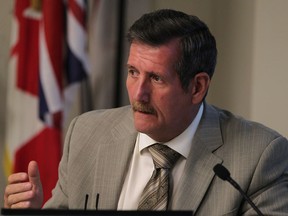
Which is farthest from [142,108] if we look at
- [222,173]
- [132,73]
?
[222,173]

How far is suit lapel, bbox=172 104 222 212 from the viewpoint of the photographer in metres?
2.01

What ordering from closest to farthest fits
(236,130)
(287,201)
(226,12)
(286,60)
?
1. (287,201)
2. (236,130)
3. (286,60)
4. (226,12)

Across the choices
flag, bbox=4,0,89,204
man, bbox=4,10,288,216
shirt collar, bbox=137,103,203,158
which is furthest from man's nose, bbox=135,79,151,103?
flag, bbox=4,0,89,204

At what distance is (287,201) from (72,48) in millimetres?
1580

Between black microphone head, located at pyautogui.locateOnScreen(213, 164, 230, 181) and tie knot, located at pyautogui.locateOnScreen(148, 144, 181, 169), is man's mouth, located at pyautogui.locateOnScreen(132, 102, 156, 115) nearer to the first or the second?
tie knot, located at pyautogui.locateOnScreen(148, 144, 181, 169)

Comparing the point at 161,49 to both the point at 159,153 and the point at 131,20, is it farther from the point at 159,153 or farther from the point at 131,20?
the point at 131,20

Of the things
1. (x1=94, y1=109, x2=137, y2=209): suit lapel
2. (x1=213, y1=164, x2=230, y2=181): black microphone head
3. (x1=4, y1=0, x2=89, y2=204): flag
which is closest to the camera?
(x1=213, y1=164, x2=230, y2=181): black microphone head

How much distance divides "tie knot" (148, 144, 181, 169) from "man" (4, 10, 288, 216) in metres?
0.01

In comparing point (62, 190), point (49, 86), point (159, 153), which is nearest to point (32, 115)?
point (49, 86)

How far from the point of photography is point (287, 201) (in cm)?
198

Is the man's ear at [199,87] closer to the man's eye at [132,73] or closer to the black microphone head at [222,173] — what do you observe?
the man's eye at [132,73]

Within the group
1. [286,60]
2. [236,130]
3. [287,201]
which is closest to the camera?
[287,201]

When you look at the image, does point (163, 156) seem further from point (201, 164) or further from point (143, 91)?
point (143, 91)

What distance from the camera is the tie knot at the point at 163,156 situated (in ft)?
6.77
